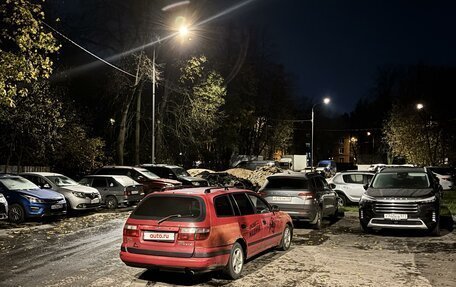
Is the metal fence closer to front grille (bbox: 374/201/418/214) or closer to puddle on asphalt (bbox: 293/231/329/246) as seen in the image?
puddle on asphalt (bbox: 293/231/329/246)

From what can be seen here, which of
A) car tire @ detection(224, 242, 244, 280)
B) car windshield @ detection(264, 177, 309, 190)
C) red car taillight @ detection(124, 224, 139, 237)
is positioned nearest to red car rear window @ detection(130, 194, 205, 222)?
red car taillight @ detection(124, 224, 139, 237)

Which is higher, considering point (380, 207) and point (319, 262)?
point (380, 207)

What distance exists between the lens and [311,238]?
12180 millimetres

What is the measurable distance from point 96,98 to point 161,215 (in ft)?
103

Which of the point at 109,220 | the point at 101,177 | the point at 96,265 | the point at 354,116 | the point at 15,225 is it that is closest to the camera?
the point at 96,265

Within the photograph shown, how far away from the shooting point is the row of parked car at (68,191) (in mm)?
15008

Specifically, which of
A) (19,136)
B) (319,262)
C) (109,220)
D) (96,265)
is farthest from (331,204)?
(19,136)

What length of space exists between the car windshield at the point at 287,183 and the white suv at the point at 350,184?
674cm

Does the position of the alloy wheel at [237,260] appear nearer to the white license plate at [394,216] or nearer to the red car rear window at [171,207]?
the red car rear window at [171,207]

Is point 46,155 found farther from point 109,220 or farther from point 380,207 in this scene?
point 380,207

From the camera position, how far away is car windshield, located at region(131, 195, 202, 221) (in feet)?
24.5

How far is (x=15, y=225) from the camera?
14617mm

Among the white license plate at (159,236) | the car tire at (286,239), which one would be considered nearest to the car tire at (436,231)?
the car tire at (286,239)

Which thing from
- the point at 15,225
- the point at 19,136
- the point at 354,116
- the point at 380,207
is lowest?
the point at 15,225
